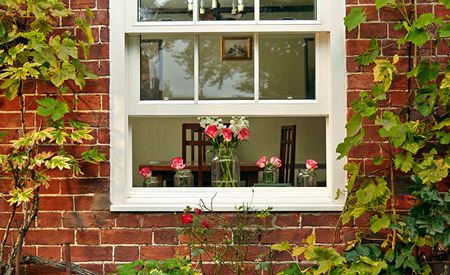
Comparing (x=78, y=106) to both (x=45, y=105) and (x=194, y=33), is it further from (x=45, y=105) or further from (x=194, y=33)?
(x=194, y=33)

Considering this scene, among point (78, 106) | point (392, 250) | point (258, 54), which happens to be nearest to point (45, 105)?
point (78, 106)

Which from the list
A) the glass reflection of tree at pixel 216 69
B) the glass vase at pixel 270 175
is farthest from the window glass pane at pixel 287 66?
the glass vase at pixel 270 175

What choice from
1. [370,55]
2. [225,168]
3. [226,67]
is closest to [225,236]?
[225,168]

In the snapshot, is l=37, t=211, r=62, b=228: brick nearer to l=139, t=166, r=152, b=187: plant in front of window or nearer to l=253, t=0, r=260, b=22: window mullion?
l=139, t=166, r=152, b=187: plant in front of window

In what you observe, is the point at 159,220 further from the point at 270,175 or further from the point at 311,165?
the point at 311,165

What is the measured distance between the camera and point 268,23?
4.28 meters

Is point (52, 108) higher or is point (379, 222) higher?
point (52, 108)

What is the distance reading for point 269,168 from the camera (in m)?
4.51

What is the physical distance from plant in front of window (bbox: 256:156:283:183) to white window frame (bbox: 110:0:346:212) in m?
0.13

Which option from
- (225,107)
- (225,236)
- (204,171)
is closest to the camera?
(225,236)

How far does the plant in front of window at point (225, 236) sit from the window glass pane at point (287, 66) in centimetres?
75

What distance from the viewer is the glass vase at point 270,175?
4.49 m

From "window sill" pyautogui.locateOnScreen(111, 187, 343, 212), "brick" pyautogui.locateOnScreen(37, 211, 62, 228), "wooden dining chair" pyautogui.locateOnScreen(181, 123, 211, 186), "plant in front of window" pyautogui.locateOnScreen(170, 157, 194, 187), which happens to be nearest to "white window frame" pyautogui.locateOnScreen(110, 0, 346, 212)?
"window sill" pyautogui.locateOnScreen(111, 187, 343, 212)

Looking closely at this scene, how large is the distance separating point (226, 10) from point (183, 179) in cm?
103
